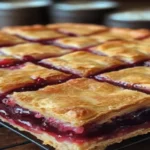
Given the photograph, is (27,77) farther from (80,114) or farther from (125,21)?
(125,21)

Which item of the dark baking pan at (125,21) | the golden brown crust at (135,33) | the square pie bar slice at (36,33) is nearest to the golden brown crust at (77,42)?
the square pie bar slice at (36,33)

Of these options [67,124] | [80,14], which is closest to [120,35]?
[80,14]

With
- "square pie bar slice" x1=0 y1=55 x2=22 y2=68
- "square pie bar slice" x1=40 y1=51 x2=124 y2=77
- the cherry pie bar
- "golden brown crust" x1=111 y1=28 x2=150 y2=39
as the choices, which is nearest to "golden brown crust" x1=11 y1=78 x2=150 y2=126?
the cherry pie bar

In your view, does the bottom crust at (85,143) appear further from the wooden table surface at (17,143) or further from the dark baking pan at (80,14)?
the dark baking pan at (80,14)

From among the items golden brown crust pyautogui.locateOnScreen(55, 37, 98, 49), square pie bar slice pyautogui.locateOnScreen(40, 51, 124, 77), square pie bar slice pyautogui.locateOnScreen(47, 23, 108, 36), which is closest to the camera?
square pie bar slice pyautogui.locateOnScreen(40, 51, 124, 77)

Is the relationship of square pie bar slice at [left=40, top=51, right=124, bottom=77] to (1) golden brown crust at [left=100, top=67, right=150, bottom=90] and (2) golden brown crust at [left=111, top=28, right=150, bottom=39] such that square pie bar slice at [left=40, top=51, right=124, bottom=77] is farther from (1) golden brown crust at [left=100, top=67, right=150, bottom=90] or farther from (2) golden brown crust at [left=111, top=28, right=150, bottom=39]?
(2) golden brown crust at [left=111, top=28, right=150, bottom=39]

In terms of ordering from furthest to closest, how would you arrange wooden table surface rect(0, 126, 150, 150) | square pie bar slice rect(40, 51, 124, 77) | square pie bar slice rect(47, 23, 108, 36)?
square pie bar slice rect(47, 23, 108, 36), square pie bar slice rect(40, 51, 124, 77), wooden table surface rect(0, 126, 150, 150)
